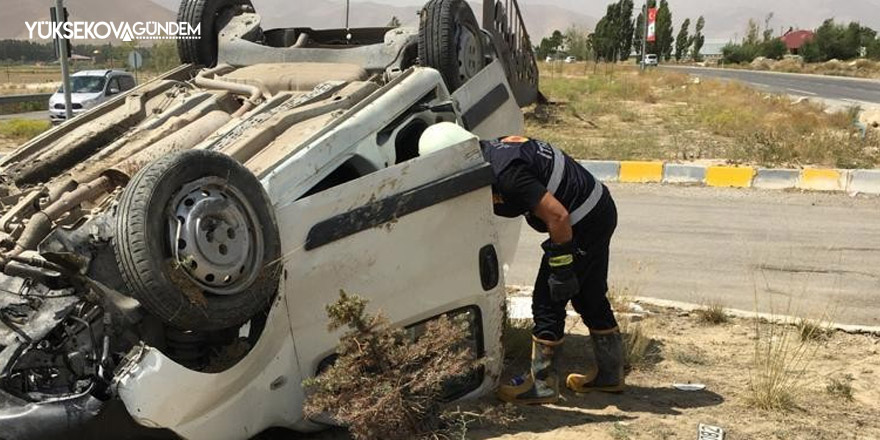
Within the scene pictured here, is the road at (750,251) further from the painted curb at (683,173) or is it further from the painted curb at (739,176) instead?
the painted curb at (683,173)

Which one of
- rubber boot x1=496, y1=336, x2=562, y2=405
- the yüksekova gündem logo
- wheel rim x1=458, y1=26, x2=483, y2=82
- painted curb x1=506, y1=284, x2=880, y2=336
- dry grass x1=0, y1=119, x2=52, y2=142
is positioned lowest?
dry grass x1=0, y1=119, x2=52, y2=142

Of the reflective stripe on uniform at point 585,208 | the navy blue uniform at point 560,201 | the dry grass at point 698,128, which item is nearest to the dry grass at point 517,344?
the navy blue uniform at point 560,201

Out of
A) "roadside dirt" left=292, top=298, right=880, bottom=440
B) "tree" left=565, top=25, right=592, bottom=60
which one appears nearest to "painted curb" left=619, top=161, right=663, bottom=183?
"roadside dirt" left=292, top=298, right=880, bottom=440

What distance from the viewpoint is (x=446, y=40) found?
4.56m

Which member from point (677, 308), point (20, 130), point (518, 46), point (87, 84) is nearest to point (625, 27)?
point (87, 84)

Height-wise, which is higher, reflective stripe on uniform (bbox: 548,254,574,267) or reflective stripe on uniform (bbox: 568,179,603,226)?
reflective stripe on uniform (bbox: 568,179,603,226)

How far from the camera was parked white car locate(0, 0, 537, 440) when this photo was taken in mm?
2900

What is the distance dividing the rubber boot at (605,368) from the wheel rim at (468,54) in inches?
64.0

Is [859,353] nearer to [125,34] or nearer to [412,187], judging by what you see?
[412,187]

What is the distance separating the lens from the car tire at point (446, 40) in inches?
179

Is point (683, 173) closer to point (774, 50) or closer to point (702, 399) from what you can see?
point (702, 399)

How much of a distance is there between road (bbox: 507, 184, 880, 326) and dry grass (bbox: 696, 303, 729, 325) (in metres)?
0.55

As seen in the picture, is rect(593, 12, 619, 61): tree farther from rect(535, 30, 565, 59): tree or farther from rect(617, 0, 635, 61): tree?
rect(535, 30, 565, 59): tree

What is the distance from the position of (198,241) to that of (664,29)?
104850 millimetres
